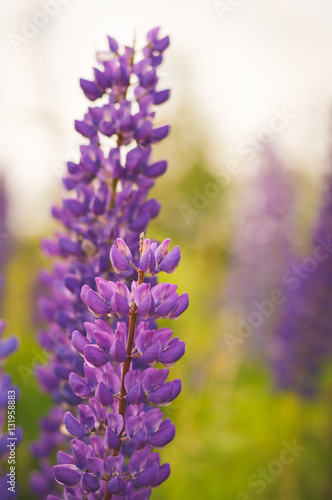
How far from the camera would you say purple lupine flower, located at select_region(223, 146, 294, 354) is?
13.8ft

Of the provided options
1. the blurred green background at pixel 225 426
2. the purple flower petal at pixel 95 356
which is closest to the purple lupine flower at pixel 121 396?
the purple flower petal at pixel 95 356

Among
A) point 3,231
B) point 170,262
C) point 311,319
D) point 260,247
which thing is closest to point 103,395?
point 170,262

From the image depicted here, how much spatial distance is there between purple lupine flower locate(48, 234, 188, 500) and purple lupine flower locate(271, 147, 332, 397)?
1.98m

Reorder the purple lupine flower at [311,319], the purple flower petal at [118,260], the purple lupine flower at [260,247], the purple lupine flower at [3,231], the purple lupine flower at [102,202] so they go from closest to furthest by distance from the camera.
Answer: the purple flower petal at [118,260]
the purple lupine flower at [102,202]
the purple lupine flower at [311,319]
the purple lupine flower at [3,231]
the purple lupine flower at [260,247]

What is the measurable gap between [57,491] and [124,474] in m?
0.49

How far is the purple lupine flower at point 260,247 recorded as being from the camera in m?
4.22

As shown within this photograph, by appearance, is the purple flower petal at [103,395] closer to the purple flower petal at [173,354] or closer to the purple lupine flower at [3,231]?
the purple flower petal at [173,354]

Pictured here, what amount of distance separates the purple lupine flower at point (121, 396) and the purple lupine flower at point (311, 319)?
1.98 meters

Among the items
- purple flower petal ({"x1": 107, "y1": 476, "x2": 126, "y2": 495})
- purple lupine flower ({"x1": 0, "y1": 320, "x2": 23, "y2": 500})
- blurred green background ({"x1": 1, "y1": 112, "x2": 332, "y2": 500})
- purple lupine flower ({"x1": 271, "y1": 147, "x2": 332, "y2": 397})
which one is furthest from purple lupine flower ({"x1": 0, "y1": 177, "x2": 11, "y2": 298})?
purple flower petal ({"x1": 107, "y1": 476, "x2": 126, "y2": 495})

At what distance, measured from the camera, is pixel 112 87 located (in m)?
1.34

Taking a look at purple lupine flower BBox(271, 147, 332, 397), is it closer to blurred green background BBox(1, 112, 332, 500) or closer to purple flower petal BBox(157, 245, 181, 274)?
blurred green background BBox(1, 112, 332, 500)

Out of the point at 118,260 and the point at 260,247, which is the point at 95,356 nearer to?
the point at 118,260

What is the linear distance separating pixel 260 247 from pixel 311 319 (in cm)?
158

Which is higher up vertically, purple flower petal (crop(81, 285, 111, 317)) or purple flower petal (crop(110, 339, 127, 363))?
purple flower petal (crop(81, 285, 111, 317))
